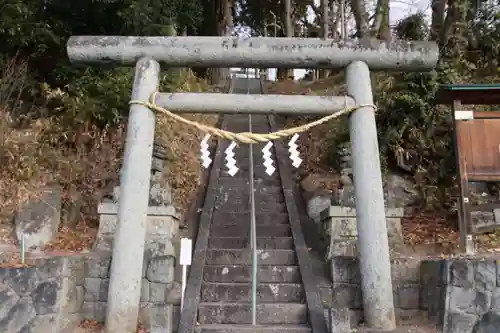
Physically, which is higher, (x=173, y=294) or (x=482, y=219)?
(x=482, y=219)

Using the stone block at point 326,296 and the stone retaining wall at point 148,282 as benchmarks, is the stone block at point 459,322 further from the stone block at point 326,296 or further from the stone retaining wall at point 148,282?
the stone retaining wall at point 148,282

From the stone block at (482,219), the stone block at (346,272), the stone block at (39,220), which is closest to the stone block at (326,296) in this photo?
the stone block at (346,272)

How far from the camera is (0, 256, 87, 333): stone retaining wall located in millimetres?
5336

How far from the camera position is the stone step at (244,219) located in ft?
27.2

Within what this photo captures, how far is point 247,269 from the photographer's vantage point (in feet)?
22.9

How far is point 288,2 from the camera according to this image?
2291 centimetres

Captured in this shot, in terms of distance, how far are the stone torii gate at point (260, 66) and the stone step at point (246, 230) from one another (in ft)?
6.72

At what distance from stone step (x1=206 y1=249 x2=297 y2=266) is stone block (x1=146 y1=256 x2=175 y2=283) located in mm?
819

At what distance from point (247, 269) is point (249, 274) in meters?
0.08

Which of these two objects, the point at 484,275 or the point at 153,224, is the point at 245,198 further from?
the point at 484,275

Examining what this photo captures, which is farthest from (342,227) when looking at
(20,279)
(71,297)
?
(20,279)

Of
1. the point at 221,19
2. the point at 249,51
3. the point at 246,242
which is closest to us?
the point at 249,51

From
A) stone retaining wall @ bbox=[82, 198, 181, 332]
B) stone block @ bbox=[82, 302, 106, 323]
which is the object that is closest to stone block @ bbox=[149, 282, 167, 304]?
stone retaining wall @ bbox=[82, 198, 181, 332]

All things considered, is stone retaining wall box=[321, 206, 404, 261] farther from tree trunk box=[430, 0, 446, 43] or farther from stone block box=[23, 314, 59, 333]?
tree trunk box=[430, 0, 446, 43]
